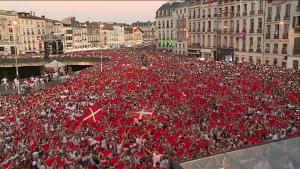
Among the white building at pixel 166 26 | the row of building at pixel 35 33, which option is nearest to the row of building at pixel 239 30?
the white building at pixel 166 26

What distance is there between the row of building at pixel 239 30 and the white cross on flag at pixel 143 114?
35.5 meters

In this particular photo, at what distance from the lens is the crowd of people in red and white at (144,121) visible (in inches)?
645

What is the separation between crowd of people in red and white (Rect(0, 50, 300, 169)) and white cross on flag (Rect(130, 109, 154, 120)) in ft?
0.24

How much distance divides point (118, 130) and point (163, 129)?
2.60m

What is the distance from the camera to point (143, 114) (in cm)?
2189

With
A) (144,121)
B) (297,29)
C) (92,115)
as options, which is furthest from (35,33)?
(144,121)

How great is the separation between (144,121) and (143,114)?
2.35ft

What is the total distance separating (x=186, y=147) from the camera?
53.8 ft

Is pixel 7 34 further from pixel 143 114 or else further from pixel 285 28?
pixel 143 114

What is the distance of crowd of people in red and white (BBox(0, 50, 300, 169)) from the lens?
16.4 m

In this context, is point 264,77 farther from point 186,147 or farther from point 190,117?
point 186,147

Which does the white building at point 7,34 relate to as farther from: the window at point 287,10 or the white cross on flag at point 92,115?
the white cross on flag at point 92,115

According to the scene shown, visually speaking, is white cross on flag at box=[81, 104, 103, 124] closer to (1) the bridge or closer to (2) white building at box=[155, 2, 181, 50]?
(1) the bridge

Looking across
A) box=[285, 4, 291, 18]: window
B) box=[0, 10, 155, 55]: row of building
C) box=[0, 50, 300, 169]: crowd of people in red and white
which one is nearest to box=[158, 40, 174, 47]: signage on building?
box=[0, 10, 155, 55]: row of building
